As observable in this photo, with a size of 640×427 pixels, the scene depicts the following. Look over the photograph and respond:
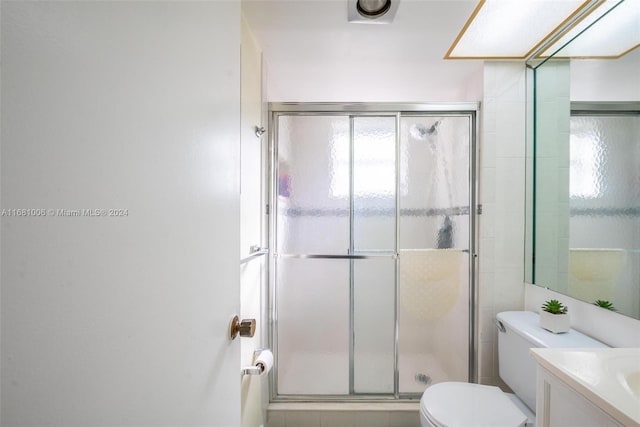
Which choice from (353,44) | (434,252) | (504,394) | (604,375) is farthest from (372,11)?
(504,394)

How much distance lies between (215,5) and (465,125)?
1593mm

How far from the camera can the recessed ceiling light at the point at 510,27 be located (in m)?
1.16

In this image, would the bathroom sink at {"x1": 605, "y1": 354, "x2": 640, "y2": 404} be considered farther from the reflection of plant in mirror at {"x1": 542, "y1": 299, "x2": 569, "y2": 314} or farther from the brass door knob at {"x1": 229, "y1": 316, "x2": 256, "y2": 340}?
the brass door knob at {"x1": 229, "y1": 316, "x2": 256, "y2": 340}

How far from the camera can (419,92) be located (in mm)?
2078

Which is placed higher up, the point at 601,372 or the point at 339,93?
the point at 339,93

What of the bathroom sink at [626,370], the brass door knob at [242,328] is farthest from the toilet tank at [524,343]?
the brass door knob at [242,328]

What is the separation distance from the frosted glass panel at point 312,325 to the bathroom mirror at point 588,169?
3.67 feet

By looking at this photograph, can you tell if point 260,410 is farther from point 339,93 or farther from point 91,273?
point 339,93

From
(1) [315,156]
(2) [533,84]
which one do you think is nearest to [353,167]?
(1) [315,156]

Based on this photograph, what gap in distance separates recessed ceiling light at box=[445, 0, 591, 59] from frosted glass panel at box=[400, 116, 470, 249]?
0.38 metres

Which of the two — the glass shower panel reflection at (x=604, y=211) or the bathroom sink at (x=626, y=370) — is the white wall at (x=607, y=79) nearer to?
the glass shower panel reflection at (x=604, y=211)

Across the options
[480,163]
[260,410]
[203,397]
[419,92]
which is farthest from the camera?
[419,92]

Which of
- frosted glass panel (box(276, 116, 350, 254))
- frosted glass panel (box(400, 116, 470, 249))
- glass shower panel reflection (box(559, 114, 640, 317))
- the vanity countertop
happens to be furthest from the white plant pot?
frosted glass panel (box(276, 116, 350, 254))

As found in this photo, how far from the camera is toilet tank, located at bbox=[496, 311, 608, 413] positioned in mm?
1132
